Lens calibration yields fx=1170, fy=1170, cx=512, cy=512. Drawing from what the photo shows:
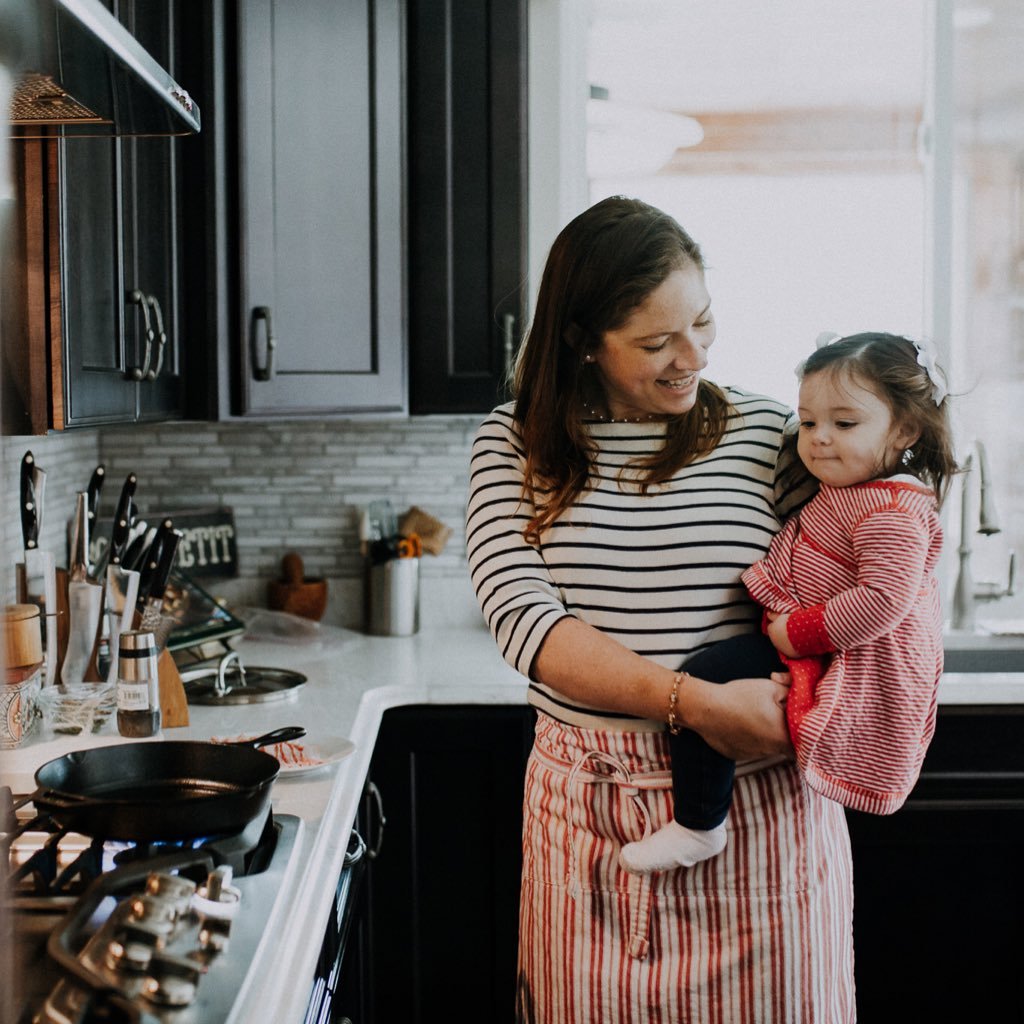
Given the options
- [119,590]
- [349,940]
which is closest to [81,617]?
[119,590]

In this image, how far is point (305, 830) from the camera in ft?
4.37

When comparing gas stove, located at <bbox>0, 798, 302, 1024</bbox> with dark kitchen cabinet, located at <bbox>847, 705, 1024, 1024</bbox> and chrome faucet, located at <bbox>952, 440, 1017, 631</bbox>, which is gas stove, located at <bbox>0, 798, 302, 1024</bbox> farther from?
chrome faucet, located at <bbox>952, 440, 1017, 631</bbox>

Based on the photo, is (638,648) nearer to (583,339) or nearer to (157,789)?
(583,339)

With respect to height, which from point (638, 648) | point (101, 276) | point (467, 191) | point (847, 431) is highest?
point (467, 191)

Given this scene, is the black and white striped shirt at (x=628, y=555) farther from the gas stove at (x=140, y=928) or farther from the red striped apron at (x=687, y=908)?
the gas stove at (x=140, y=928)

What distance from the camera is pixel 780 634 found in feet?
4.65

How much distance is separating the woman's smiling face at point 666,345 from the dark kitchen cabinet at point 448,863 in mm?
923

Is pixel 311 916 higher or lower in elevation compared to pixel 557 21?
lower

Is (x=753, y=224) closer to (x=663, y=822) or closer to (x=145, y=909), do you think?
(x=663, y=822)

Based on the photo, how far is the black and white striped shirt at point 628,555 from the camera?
4.75ft

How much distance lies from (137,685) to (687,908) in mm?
817

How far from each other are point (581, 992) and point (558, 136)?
1.86m

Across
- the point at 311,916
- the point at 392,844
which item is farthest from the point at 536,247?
the point at 311,916

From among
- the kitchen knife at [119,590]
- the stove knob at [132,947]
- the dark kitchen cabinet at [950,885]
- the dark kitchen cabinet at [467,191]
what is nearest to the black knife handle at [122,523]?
the kitchen knife at [119,590]
